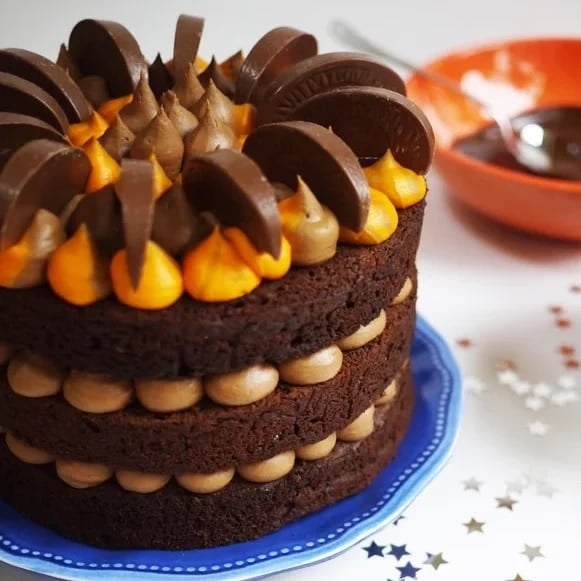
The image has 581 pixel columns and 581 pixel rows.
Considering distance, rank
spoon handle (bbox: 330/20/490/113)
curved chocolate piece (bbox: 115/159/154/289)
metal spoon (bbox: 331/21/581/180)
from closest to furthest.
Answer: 1. curved chocolate piece (bbox: 115/159/154/289)
2. metal spoon (bbox: 331/21/581/180)
3. spoon handle (bbox: 330/20/490/113)

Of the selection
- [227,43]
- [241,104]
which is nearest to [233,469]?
[241,104]

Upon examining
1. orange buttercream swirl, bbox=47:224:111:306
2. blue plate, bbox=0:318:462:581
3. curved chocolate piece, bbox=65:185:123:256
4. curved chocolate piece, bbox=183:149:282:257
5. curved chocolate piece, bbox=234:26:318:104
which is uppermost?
curved chocolate piece, bbox=234:26:318:104

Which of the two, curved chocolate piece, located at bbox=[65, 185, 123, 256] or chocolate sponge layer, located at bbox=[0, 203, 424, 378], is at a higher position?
curved chocolate piece, located at bbox=[65, 185, 123, 256]

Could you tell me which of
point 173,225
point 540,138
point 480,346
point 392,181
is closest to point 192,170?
point 173,225

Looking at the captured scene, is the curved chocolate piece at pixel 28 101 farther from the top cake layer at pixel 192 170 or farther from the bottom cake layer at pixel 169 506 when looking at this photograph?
the bottom cake layer at pixel 169 506

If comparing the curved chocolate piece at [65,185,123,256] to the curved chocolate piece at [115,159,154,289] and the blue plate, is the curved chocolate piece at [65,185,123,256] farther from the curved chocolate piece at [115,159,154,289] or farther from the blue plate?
the blue plate

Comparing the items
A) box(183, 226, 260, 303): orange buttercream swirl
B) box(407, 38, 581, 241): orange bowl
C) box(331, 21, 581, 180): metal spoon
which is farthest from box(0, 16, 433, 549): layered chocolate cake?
box(331, 21, 581, 180): metal spoon
